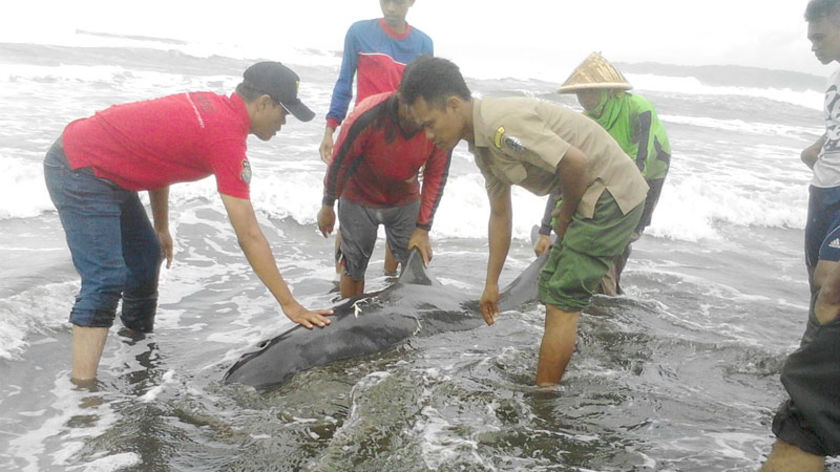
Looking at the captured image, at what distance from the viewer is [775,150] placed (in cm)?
1955

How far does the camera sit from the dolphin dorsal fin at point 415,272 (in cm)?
520

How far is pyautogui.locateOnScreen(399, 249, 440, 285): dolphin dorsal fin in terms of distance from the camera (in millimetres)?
5199

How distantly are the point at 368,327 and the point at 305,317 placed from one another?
0.57 m

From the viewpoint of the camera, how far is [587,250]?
400 centimetres

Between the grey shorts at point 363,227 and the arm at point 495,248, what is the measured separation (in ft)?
4.19

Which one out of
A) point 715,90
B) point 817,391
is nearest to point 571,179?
point 817,391

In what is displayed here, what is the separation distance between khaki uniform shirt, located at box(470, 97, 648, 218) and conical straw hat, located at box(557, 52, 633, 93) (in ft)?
5.64

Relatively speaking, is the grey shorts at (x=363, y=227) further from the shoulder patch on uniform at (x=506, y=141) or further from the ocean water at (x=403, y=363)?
the shoulder patch on uniform at (x=506, y=141)

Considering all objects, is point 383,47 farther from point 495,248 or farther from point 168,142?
point 168,142

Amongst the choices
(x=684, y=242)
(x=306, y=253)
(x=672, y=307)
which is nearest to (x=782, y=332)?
(x=672, y=307)

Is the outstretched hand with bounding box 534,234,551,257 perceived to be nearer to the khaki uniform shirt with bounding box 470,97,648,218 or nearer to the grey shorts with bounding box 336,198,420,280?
the grey shorts with bounding box 336,198,420,280

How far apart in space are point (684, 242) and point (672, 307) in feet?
11.0

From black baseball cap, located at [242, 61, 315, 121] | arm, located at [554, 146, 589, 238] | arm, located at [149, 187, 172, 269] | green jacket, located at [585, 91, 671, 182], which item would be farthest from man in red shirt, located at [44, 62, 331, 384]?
green jacket, located at [585, 91, 671, 182]

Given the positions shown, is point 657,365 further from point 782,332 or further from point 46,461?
point 46,461
